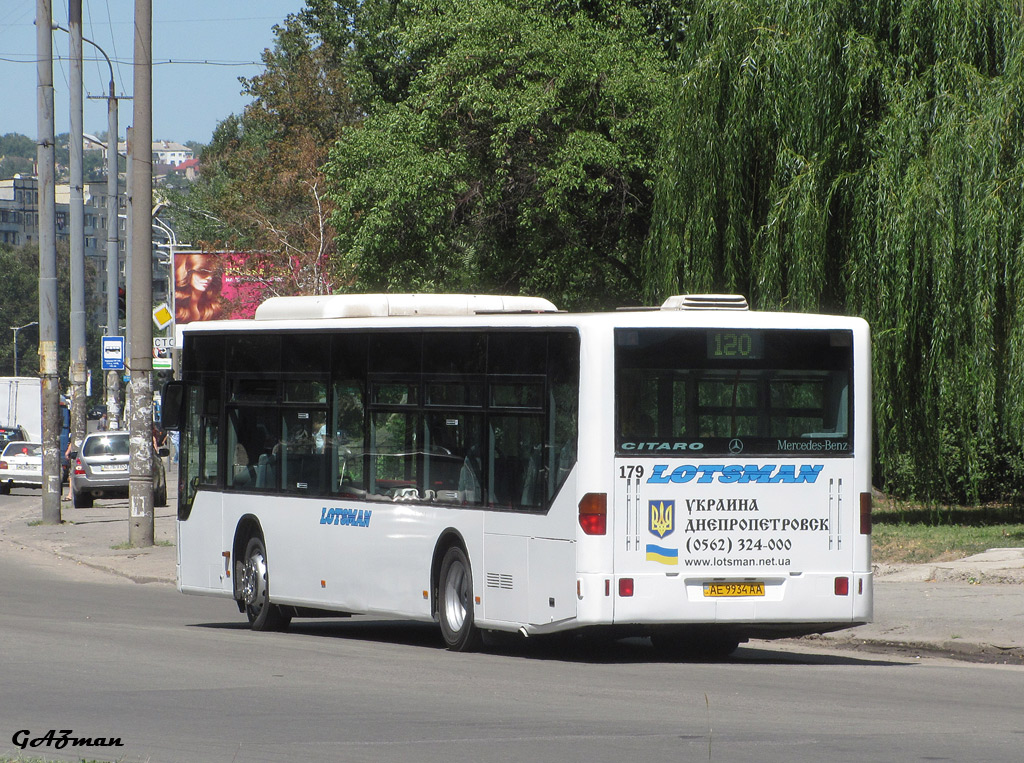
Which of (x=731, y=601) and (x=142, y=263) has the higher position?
(x=142, y=263)

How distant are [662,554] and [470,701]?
7.99 feet

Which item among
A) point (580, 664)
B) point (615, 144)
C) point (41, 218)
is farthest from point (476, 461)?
point (41, 218)

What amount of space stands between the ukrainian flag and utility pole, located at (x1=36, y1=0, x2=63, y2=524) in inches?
795

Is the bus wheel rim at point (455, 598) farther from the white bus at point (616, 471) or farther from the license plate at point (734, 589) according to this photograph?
the license plate at point (734, 589)

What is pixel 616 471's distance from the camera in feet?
37.2

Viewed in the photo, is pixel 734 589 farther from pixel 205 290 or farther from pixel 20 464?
pixel 205 290

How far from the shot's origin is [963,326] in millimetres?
20469

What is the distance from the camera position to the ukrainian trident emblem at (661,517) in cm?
1146

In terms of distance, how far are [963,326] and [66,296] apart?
14241cm

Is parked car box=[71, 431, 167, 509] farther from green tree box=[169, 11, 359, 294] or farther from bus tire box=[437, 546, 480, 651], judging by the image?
bus tire box=[437, 546, 480, 651]

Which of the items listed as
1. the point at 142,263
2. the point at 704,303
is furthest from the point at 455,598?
the point at 142,263

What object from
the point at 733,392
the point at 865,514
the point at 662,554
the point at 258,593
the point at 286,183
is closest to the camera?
the point at 662,554

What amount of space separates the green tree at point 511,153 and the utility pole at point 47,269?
5.35 m

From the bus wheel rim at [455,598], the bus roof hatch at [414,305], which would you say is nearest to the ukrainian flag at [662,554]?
the bus wheel rim at [455,598]
